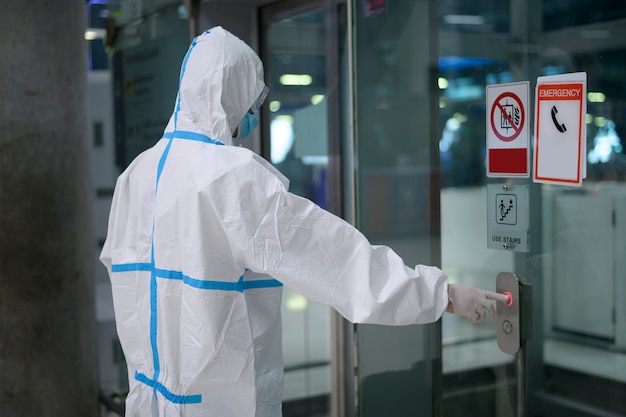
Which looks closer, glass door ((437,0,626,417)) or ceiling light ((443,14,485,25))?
glass door ((437,0,626,417))

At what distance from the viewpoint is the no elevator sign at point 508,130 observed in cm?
228

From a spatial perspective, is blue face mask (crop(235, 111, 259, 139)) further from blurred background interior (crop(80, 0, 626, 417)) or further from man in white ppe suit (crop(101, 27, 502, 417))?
blurred background interior (crop(80, 0, 626, 417))

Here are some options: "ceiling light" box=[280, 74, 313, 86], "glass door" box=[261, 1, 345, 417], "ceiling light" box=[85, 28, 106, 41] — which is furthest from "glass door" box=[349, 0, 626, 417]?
"ceiling light" box=[85, 28, 106, 41]

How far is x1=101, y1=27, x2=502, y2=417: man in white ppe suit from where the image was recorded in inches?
85.7

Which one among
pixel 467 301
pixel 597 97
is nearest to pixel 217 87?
pixel 467 301

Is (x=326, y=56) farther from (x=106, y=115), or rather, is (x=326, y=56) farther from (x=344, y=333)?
(x=106, y=115)

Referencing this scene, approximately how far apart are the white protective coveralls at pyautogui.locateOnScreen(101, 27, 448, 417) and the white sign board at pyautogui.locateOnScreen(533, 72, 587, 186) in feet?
1.37

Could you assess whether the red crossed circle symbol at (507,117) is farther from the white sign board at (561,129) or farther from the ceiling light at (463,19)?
the ceiling light at (463,19)

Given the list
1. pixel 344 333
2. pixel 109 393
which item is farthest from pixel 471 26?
pixel 109 393

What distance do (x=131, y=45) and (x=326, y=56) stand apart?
4.62 feet

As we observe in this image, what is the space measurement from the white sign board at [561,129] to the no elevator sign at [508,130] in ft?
0.15

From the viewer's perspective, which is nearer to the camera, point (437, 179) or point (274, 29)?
point (437, 179)

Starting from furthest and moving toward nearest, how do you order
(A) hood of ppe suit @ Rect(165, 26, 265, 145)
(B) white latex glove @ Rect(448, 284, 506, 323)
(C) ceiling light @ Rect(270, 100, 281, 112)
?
(C) ceiling light @ Rect(270, 100, 281, 112)
(A) hood of ppe suit @ Rect(165, 26, 265, 145)
(B) white latex glove @ Rect(448, 284, 506, 323)

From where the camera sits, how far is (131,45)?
4570mm
